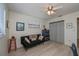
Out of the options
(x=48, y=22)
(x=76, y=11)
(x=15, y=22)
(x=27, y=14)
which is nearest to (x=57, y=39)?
(x=48, y=22)

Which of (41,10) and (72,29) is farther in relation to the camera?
(72,29)

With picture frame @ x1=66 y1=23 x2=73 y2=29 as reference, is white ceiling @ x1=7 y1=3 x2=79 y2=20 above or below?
above

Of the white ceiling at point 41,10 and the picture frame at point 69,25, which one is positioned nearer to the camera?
the white ceiling at point 41,10

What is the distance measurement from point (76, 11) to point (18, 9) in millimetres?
2100

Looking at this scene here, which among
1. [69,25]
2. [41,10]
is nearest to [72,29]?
[69,25]

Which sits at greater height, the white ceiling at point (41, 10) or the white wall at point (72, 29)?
the white ceiling at point (41, 10)

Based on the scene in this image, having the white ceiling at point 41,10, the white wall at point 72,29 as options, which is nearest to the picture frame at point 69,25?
the white wall at point 72,29

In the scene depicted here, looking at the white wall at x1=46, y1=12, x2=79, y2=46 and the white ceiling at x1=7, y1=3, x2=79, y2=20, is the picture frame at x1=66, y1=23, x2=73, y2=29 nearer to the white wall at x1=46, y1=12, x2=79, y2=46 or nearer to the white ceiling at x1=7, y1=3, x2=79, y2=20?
the white wall at x1=46, y1=12, x2=79, y2=46

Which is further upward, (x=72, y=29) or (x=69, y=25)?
(x=69, y=25)

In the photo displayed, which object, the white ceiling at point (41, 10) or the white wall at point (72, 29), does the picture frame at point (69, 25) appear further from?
the white ceiling at point (41, 10)

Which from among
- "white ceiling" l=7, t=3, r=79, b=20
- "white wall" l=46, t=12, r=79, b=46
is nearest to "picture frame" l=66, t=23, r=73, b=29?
"white wall" l=46, t=12, r=79, b=46

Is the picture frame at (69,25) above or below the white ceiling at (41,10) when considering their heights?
below

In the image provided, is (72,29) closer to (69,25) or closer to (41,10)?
(69,25)

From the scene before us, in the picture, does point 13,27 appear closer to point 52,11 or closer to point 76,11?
point 52,11
